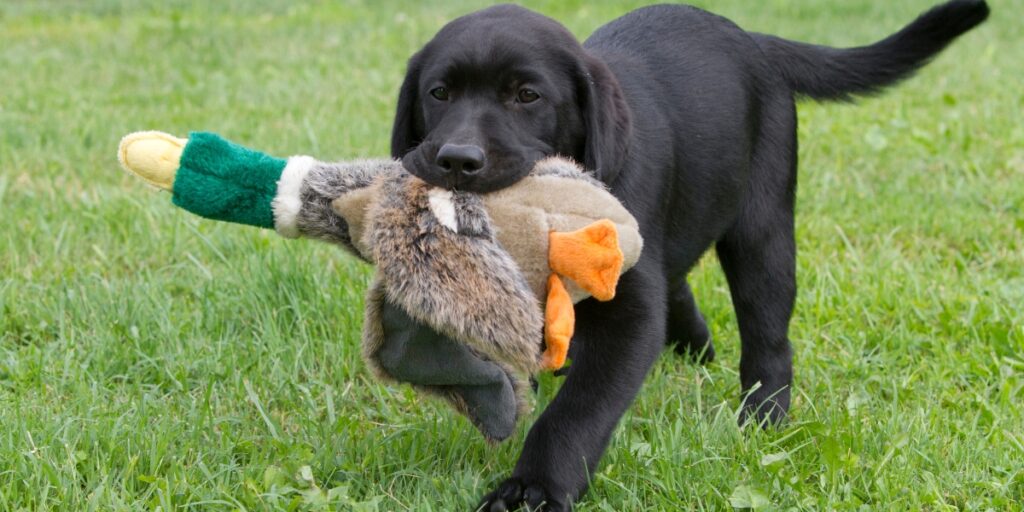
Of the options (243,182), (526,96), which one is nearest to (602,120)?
(526,96)

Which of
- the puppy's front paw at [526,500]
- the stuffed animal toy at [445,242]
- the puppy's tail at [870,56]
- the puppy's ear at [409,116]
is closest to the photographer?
the stuffed animal toy at [445,242]

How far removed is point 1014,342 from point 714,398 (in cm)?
83

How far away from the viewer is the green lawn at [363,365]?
2275 mm

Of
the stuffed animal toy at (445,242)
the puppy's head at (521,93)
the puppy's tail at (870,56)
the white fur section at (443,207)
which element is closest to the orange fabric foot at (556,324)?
the stuffed animal toy at (445,242)

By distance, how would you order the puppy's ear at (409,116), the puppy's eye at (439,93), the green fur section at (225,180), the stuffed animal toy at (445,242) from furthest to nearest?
the puppy's ear at (409,116)
the puppy's eye at (439,93)
the green fur section at (225,180)
the stuffed animal toy at (445,242)

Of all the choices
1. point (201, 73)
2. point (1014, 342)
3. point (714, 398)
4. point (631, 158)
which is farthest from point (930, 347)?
point (201, 73)

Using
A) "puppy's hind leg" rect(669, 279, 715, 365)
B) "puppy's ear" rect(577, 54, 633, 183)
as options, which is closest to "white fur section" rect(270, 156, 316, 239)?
"puppy's ear" rect(577, 54, 633, 183)

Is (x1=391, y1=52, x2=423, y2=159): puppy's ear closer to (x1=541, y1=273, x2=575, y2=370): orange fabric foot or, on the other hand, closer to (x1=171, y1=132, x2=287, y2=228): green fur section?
(x1=171, y1=132, x2=287, y2=228): green fur section

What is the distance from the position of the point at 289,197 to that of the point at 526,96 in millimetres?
560

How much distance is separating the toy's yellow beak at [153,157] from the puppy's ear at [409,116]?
2.00 ft

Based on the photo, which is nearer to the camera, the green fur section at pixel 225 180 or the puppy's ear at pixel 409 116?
the green fur section at pixel 225 180

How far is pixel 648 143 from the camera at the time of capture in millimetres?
2598

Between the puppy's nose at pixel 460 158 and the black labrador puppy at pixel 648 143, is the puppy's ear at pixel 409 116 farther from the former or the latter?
the puppy's nose at pixel 460 158

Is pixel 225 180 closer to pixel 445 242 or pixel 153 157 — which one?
pixel 153 157
